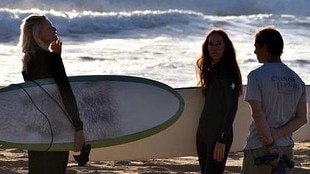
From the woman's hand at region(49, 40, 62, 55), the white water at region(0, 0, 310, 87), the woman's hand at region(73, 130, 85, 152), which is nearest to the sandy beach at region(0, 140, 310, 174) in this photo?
the woman's hand at region(73, 130, 85, 152)

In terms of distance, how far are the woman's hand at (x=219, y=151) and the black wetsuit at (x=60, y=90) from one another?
2.13ft

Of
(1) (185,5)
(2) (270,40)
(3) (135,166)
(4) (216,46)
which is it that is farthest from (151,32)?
(2) (270,40)

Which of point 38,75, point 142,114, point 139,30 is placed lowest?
point 139,30

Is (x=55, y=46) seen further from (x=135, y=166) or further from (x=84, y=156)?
(x=135, y=166)

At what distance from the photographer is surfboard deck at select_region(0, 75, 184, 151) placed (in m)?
3.58

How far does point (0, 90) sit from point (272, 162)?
1.36 metres

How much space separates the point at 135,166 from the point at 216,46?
2043 millimetres

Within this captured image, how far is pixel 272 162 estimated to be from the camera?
3.09m

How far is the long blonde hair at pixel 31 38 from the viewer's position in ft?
11.0

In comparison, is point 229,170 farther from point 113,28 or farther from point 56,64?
point 113,28

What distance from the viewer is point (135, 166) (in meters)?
5.57

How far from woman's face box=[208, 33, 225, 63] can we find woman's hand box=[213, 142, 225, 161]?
40 centimetres

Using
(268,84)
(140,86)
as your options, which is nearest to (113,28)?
(140,86)

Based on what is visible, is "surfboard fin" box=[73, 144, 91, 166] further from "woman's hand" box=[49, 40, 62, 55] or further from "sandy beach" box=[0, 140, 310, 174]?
"sandy beach" box=[0, 140, 310, 174]
